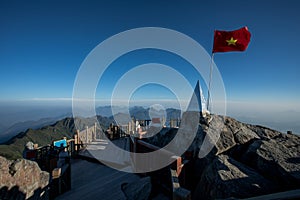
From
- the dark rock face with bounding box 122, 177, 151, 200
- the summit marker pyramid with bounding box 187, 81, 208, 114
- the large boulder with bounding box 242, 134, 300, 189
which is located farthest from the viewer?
the summit marker pyramid with bounding box 187, 81, 208, 114

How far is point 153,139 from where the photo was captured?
916cm

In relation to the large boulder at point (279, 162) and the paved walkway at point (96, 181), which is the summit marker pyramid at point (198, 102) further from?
the paved walkway at point (96, 181)

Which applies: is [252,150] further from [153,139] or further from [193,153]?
[153,139]

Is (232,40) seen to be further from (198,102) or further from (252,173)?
(252,173)

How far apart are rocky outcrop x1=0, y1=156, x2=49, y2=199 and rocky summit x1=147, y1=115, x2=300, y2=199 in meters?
4.10

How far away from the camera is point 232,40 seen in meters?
8.90

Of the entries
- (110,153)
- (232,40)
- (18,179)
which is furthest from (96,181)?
(232,40)

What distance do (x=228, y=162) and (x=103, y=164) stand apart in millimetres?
6837

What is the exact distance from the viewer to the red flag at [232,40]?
8906 mm

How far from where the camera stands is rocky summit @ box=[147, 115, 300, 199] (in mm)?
3469

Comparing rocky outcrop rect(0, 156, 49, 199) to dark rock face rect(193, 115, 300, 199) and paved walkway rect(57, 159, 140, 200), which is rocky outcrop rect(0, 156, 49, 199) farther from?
dark rock face rect(193, 115, 300, 199)

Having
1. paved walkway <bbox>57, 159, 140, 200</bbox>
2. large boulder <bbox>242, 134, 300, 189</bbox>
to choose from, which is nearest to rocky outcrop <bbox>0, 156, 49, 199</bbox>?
paved walkway <bbox>57, 159, 140, 200</bbox>

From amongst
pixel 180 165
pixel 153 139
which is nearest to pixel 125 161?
pixel 153 139

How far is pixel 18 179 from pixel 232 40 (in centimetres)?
1057
